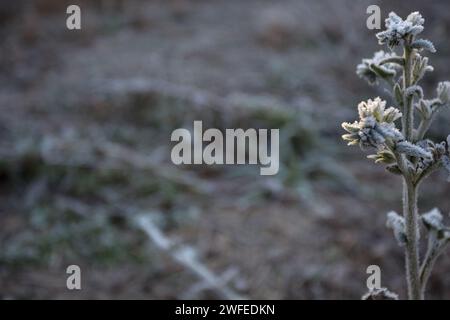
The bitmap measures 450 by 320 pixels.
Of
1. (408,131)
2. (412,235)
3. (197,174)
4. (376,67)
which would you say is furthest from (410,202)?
(197,174)

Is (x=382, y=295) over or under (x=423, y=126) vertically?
under

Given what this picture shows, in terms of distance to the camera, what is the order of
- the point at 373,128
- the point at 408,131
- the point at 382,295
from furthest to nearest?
the point at 382,295, the point at 408,131, the point at 373,128

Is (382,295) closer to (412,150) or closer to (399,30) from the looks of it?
(412,150)

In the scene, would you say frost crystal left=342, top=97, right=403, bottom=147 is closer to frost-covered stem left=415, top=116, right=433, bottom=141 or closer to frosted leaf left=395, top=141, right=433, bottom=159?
frosted leaf left=395, top=141, right=433, bottom=159

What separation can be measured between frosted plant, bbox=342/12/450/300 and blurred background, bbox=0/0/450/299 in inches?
35.4

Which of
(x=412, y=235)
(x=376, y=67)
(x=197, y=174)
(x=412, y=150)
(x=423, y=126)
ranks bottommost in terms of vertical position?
(x=412, y=235)

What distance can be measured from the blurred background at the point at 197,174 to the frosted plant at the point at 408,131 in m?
0.90

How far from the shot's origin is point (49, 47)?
18.6 ft

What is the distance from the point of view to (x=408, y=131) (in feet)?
4.75

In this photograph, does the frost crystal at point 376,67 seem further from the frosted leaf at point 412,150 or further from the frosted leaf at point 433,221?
the frosted leaf at point 433,221

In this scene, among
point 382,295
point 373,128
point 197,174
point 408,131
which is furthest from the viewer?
point 197,174

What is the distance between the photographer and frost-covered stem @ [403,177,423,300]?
4.82ft

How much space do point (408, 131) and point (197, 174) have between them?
212 centimetres

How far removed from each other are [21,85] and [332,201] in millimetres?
3384
